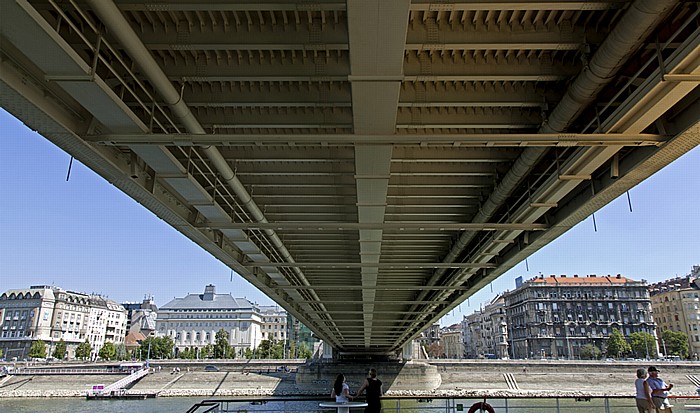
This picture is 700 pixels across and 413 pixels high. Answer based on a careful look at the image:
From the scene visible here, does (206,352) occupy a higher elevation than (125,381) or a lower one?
higher

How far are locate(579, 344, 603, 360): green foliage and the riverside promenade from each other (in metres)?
22.9

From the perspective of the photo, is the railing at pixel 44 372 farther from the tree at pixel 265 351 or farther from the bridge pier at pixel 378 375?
the tree at pixel 265 351

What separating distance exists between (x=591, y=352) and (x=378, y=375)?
170ft

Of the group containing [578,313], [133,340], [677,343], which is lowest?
[677,343]

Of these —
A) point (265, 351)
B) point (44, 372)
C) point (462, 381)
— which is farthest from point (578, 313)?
point (44, 372)

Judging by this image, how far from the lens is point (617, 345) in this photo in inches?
2972

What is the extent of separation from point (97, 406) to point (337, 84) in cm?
4681

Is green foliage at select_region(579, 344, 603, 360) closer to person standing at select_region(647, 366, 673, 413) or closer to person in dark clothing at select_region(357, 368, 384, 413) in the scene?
person standing at select_region(647, 366, 673, 413)

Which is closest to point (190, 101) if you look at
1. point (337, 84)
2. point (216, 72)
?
point (216, 72)

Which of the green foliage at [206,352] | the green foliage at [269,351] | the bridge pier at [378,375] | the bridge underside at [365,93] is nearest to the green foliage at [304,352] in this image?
the green foliage at [269,351]

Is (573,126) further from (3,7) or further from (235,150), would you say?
(3,7)

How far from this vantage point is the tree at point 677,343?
75.2 meters

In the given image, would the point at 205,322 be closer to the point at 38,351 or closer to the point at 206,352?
the point at 206,352

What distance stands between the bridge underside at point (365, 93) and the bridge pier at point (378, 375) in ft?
127
